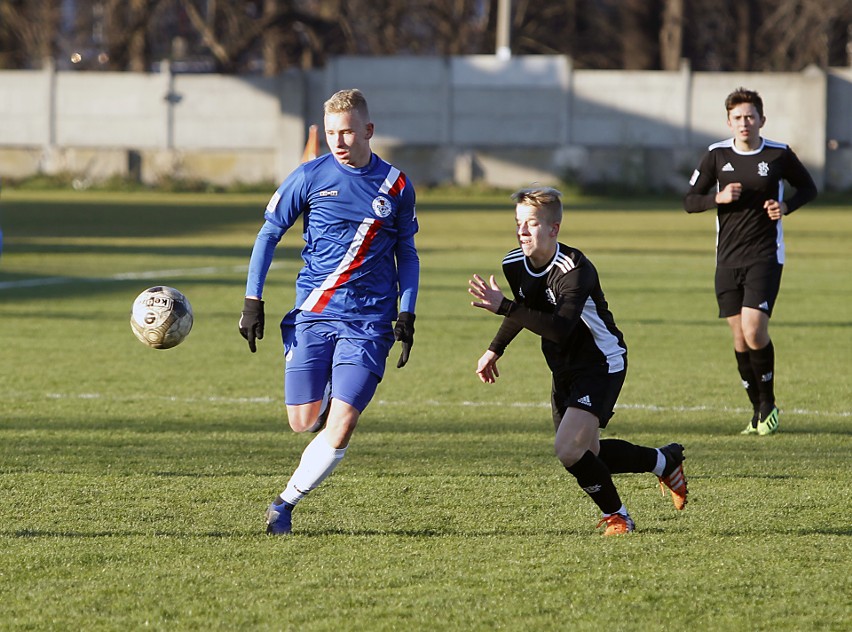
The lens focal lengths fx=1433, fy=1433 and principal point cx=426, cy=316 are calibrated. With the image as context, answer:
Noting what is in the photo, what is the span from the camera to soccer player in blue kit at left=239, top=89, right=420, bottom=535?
18.7 feet

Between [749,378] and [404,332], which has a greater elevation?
[404,332]

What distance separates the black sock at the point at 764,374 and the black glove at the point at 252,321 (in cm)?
383

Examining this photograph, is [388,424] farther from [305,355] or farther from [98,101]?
[98,101]

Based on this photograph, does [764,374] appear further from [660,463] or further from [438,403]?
[660,463]

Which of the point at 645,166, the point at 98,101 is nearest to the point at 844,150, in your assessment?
the point at 645,166

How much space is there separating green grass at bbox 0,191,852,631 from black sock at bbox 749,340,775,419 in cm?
26

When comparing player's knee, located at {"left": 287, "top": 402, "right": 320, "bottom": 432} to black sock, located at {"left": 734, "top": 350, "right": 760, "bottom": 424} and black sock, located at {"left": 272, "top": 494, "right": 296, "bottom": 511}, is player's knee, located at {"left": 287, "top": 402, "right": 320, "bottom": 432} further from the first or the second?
black sock, located at {"left": 734, "top": 350, "right": 760, "bottom": 424}

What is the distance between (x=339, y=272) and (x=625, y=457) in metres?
1.43

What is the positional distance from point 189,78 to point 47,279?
74.9 feet

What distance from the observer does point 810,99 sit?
37.9m

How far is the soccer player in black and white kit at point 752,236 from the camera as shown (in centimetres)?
863

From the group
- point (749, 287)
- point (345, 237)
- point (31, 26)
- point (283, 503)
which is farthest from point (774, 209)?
point (31, 26)

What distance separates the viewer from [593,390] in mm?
5695

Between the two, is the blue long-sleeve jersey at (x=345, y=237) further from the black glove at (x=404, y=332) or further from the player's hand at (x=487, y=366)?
the player's hand at (x=487, y=366)
